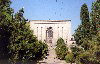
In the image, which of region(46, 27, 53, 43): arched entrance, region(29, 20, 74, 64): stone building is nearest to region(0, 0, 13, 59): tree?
region(29, 20, 74, 64): stone building

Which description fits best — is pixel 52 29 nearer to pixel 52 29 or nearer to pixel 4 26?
pixel 52 29

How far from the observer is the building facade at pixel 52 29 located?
64.9 m

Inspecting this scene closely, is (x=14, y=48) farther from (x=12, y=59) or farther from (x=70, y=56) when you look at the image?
(x=70, y=56)

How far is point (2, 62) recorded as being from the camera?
66.0 ft

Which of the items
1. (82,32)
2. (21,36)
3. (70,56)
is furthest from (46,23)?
(21,36)

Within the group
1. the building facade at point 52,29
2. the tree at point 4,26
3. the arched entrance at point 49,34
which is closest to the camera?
the tree at point 4,26

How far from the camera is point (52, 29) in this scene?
6519 cm

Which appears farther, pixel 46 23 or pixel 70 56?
pixel 46 23

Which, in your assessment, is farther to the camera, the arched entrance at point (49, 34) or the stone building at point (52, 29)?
the arched entrance at point (49, 34)

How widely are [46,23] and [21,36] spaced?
43.9 m

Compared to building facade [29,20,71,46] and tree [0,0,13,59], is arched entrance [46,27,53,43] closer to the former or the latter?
building facade [29,20,71,46]

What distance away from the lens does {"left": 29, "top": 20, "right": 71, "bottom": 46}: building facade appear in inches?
2557

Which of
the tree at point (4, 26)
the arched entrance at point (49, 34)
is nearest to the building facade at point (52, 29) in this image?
the arched entrance at point (49, 34)

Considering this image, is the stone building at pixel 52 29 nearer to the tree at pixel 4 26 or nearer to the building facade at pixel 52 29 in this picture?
the building facade at pixel 52 29
